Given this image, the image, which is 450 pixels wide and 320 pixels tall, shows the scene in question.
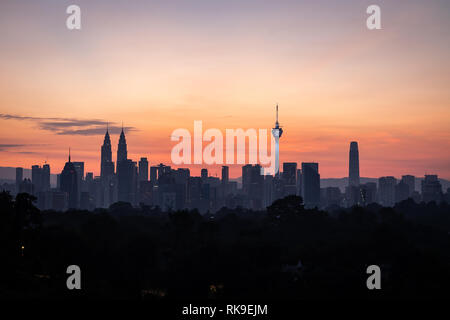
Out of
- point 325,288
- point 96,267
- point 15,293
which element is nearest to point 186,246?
point 96,267

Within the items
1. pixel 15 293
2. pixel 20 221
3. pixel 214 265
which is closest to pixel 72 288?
pixel 15 293

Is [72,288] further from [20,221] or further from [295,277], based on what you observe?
[295,277]

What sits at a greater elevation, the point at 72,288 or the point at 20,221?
the point at 20,221

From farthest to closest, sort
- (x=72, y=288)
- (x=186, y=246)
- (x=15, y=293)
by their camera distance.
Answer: (x=186, y=246), (x=72, y=288), (x=15, y=293)
